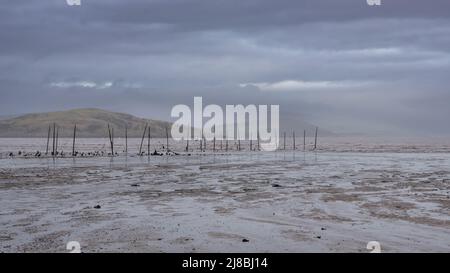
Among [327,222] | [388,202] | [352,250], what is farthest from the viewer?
[388,202]

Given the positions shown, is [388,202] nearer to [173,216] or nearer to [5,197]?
[173,216]

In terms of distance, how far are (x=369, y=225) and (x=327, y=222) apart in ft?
4.29

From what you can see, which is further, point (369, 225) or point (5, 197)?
point (5, 197)

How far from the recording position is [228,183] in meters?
31.1

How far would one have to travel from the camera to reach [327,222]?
651 inches

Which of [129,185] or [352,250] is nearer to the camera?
[352,250]

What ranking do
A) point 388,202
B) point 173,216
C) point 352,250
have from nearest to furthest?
1. point 352,250
2. point 173,216
3. point 388,202

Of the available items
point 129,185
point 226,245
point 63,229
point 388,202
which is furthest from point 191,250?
point 129,185

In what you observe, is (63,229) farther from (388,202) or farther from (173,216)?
(388,202)

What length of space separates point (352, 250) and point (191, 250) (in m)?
3.82
